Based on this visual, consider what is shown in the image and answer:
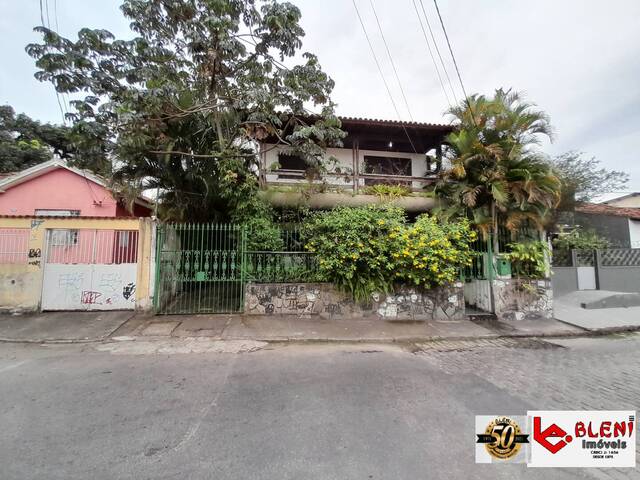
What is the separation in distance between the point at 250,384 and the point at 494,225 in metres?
7.28

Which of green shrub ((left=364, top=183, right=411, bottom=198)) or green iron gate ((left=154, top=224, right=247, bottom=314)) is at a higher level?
green shrub ((left=364, top=183, right=411, bottom=198))

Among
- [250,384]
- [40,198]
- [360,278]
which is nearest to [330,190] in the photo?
[360,278]

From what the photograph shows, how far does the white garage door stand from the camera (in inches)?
261

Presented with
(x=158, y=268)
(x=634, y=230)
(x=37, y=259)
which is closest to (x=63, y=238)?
(x=37, y=259)

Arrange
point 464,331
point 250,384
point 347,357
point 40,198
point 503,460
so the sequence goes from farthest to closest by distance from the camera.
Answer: point 40,198 < point 464,331 < point 347,357 < point 250,384 < point 503,460

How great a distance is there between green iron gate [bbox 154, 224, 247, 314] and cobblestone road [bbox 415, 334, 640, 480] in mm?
4588

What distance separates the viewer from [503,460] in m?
2.22

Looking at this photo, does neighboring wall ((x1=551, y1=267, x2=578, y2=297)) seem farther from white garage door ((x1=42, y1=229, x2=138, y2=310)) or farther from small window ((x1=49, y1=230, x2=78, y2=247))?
small window ((x1=49, y1=230, x2=78, y2=247))

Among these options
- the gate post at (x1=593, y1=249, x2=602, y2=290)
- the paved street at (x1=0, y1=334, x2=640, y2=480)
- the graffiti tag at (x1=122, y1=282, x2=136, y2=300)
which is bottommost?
the paved street at (x1=0, y1=334, x2=640, y2=480)

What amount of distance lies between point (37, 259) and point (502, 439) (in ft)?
31.4

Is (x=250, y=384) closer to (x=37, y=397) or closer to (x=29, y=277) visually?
(x=37, y=397)

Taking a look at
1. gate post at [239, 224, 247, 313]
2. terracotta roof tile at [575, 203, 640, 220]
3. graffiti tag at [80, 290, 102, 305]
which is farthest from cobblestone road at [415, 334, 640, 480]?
terracotta roof tile at [575, 203, 640, 220]

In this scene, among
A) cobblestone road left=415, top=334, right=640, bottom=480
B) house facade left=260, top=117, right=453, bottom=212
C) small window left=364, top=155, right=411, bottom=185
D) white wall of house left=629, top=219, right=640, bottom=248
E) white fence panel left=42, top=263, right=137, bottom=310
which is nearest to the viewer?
cobblestone road left=415, top=334, right=640, bottom=480

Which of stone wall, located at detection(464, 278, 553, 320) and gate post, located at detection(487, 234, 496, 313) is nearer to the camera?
stone wall, located at detection(464, 278, 553, 320)
